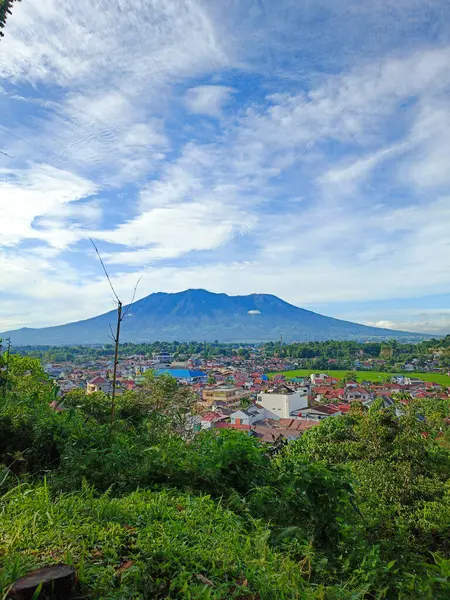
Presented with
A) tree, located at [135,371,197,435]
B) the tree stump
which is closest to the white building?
tree, located at [135,371,197,435]

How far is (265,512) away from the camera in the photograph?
213cm

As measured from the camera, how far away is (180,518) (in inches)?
68.3

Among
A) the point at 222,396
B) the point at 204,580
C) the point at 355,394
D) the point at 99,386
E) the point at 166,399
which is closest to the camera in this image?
the point at 204,580

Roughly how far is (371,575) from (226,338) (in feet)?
617

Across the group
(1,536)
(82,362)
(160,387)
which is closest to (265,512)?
(1,536)

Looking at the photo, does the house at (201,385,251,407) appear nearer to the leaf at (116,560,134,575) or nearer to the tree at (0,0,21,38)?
the tree at (0,0,21,38)

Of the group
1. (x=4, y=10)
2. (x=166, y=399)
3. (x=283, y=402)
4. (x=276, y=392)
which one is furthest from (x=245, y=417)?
(x=4, y=10)

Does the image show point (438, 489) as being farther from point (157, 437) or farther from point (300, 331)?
point (300, 331)

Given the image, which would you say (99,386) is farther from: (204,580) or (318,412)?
(204,580)

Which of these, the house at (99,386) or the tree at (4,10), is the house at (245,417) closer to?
the house at (99,386)

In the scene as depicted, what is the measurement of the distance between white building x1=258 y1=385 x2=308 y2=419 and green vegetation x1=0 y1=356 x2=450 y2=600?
2754 centimetres

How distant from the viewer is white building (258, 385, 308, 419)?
30.4 metres

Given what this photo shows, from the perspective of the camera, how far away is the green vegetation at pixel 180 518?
1.33 metres

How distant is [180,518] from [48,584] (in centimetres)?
66
